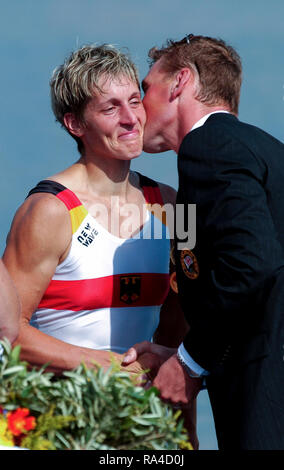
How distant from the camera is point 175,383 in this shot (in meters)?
4.30

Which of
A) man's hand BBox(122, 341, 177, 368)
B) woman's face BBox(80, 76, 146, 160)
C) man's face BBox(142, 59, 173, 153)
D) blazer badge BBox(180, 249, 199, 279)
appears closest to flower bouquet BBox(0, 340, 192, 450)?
blazer badge BBox(180, 249, 199, 279)

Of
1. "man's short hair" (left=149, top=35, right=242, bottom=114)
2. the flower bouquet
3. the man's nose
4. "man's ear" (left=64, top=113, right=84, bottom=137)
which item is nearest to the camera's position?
the flower bouquet

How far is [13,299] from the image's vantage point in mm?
3232

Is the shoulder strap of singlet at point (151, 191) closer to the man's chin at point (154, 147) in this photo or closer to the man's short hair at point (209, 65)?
the man's chin at point (154, 147)

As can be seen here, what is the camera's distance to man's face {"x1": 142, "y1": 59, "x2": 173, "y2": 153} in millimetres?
4941

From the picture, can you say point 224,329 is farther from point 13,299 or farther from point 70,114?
point 70,114

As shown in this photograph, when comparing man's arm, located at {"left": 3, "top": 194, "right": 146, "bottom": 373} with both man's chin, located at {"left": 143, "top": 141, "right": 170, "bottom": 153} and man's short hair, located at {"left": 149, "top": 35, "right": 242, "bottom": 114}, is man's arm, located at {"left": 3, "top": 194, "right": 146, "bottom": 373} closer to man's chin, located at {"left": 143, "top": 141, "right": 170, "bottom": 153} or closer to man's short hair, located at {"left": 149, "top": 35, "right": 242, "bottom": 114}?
man's chin, located at {"left": 143, "top": 141, "right": 170, "bottom": 153}

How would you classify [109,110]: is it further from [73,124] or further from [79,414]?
[79,414]

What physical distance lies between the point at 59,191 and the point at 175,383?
1.54m

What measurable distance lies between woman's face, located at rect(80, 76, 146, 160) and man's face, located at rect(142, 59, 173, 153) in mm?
75

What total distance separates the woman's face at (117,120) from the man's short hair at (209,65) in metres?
0.35

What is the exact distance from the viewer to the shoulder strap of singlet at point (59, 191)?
492cm

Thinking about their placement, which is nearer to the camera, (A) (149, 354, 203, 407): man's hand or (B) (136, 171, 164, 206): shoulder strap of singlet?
(A) (149, 354, 203, 407): man's hand

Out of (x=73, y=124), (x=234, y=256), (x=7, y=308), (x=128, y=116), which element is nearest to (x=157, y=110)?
(x=128, y=116)
